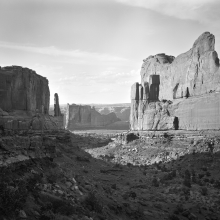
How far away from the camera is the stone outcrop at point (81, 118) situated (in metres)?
101

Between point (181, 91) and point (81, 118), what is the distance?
6921cm

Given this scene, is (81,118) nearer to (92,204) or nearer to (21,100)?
(21,100)

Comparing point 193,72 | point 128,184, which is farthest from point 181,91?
point 128,184

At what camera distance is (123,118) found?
14188cm

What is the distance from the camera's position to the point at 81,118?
10394cm

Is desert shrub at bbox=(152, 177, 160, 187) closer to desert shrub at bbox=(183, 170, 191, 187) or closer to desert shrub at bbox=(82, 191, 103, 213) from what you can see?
desert shrub at bbox=(183, 170, 191, 187)

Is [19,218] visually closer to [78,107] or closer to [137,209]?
[137,209]

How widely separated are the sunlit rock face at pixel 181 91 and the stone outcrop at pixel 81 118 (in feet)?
176

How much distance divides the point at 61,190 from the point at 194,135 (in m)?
22.8

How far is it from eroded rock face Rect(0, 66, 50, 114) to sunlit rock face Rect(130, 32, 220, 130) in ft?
58.0

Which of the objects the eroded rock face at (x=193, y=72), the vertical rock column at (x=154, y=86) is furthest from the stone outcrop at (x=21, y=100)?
the eroded rock face at (x=193, y=72)

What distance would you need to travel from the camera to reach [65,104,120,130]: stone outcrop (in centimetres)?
10119

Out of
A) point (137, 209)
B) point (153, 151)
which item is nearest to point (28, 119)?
point (153, 151)

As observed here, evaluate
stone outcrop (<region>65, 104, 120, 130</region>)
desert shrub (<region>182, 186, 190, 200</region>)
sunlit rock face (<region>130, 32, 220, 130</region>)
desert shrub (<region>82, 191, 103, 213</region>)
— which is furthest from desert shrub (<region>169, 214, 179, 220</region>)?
stone outcrop (<region>65, 104, 120, 130</region>)
